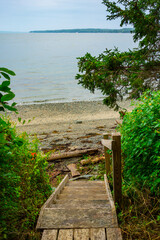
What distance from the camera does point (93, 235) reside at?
238 cm

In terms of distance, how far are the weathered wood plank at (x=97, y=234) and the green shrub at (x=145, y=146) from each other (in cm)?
83

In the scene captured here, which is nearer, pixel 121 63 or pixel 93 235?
pixel 93 235

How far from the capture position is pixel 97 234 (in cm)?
239

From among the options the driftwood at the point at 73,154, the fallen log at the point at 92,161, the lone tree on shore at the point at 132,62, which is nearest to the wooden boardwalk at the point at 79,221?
the fallen log at the point at 92,161

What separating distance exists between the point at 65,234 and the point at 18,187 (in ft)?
2.44

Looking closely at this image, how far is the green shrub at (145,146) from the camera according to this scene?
2906 mm

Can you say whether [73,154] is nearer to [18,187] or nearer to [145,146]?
[145,146]

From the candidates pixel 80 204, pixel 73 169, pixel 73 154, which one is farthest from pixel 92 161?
pixel 80 204

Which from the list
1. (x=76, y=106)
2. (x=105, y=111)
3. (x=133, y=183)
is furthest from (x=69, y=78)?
(x=133, y=183)

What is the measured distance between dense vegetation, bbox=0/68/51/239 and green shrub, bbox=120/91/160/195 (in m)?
1.40

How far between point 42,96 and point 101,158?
23.3 m

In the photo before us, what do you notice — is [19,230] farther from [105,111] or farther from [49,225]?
[105,111]

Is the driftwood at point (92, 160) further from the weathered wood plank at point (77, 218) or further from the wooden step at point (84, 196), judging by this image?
the weathered wood plank at point (77, 218)

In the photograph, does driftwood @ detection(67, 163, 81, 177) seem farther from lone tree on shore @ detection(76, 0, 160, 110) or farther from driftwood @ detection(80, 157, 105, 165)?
lone tree on shore @ detection(76, 0, 160, 110)
